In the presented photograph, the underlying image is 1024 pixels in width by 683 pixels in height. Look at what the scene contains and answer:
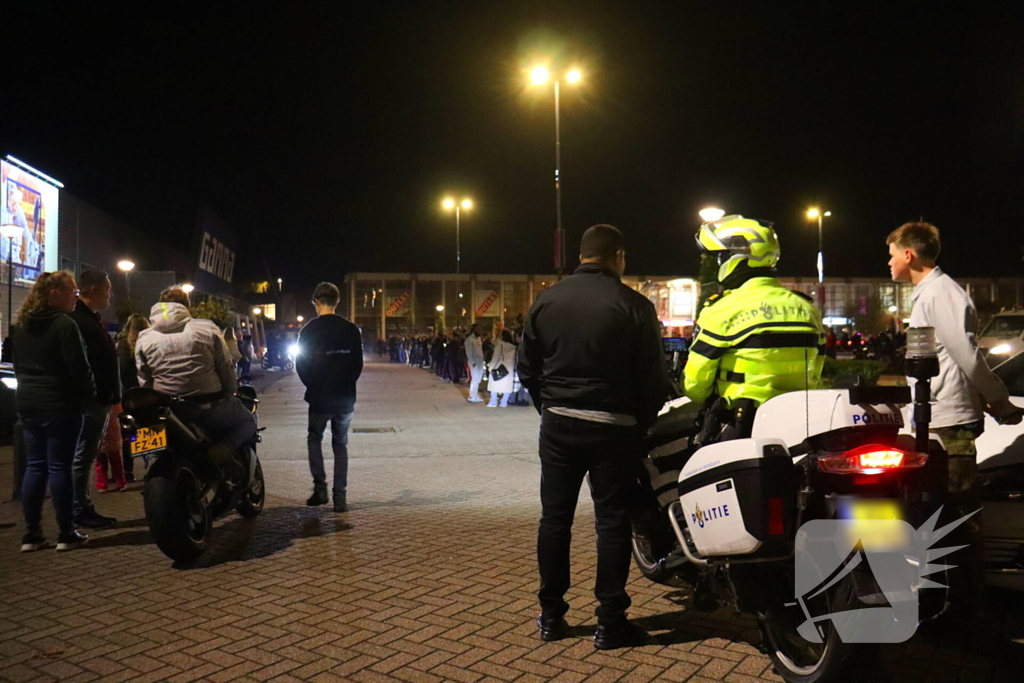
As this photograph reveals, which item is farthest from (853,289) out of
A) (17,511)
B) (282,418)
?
(17,511)

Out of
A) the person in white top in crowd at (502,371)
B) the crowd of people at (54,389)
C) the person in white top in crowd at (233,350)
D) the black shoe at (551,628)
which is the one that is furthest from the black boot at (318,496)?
the person in white top in crowd at (502,371)

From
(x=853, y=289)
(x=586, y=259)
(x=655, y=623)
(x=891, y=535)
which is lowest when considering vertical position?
(x=655, y=623)

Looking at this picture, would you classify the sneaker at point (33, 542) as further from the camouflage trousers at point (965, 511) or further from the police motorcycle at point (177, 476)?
the camouflage trousers at point (965, 511)

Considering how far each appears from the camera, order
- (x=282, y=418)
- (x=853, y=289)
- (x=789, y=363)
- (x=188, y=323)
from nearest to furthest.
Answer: (x=789, y=363), (x=188, y=323), (x=282, y=418), (x=853, y=289)

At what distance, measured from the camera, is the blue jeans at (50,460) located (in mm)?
6043

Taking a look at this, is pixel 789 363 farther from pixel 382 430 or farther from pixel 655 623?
pixel 382 430

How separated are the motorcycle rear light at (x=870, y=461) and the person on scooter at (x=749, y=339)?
0.62 meters

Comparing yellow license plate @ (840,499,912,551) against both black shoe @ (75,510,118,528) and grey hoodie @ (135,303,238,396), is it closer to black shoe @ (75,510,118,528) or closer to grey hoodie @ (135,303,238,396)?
grey hoodie @ (135,303,238,396)

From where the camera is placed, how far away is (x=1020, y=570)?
4359 millimetres

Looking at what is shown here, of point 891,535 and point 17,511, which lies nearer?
point 891,535

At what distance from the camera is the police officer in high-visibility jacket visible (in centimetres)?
400

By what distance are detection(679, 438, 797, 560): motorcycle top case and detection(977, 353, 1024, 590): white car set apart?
166cm

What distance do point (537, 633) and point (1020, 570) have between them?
7.77 feet

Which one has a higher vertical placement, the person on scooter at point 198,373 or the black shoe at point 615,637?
the person on scooter at point 198,373
